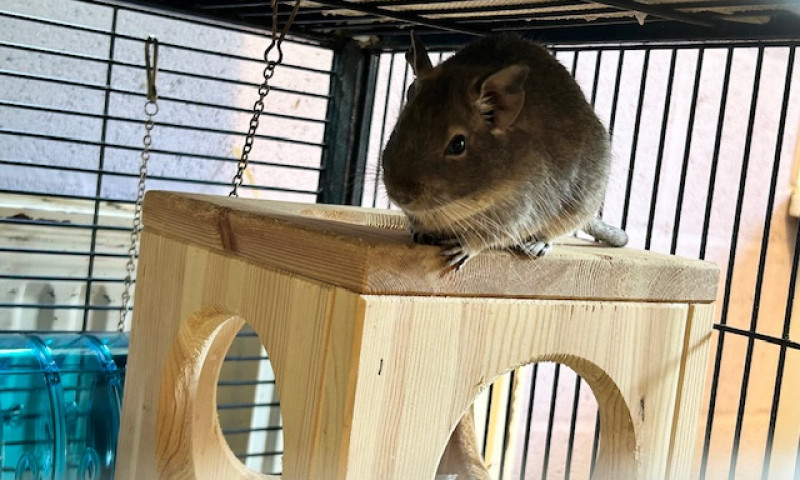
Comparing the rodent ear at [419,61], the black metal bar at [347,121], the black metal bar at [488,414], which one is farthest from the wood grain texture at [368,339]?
the black metal bar at [488,414]

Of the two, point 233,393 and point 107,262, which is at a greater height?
point 107,262

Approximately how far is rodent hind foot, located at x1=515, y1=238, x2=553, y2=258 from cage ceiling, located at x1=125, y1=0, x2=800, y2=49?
0.33 meters

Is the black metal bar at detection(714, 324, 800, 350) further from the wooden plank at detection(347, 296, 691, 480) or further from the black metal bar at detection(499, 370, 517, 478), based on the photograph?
the black metal bar at detection(499, 370, 517, 478)

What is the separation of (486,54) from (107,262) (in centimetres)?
119

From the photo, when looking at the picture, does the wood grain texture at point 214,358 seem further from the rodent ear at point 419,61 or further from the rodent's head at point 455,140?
the rodent ear at point 419,61

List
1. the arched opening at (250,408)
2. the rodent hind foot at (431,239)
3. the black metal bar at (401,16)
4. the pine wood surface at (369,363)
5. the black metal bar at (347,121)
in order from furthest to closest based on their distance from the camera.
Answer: the arched opening at (250,408), the black metal bar at (347,121), the black metal bar at (401,16), the rodent hind foot at (431,239), the pine wood surface at (369,363)

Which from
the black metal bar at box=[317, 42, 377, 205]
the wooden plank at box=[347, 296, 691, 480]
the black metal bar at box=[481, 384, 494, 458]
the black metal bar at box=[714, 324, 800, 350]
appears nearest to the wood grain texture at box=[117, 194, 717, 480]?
the wooden plank at box=[347, 296, 691, 480]

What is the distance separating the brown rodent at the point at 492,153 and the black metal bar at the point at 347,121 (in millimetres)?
705

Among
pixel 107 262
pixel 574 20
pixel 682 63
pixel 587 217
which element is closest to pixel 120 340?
pixel 107 262

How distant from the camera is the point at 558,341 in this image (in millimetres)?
1012

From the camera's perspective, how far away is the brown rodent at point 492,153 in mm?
1040

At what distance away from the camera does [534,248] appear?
106 centimetres

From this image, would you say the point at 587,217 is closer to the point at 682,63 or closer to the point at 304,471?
the point at 304,471

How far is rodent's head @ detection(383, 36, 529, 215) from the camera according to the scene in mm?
1037
